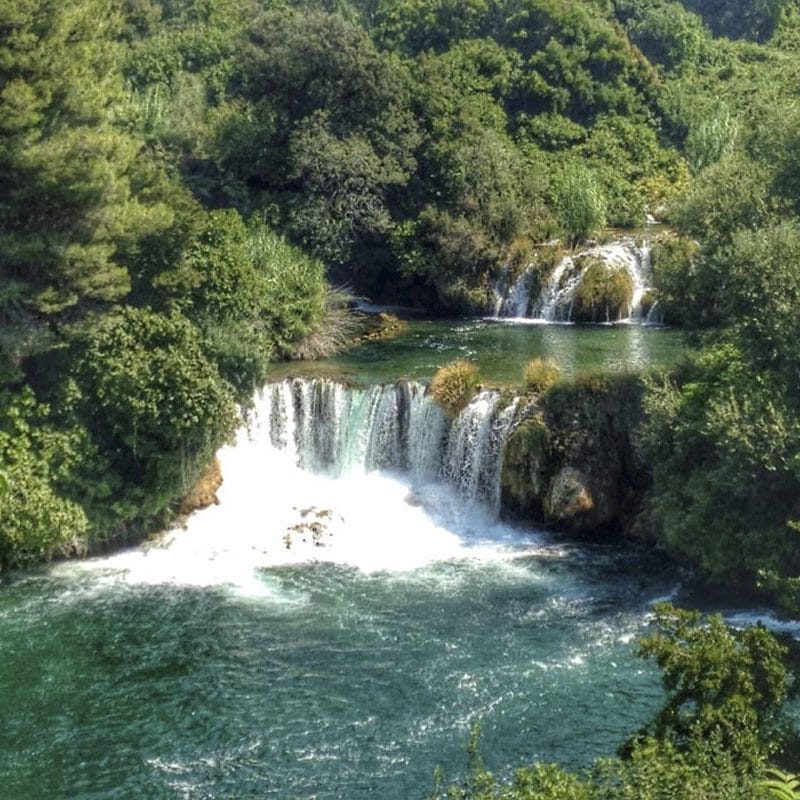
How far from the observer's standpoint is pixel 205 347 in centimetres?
2970

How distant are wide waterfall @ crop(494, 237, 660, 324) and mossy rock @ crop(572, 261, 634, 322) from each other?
0.07 m

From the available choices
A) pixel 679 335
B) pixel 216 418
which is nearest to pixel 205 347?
pixel 216 418

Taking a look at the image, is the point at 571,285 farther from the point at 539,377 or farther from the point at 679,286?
the point at 679,286

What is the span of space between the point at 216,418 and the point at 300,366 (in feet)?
26.9

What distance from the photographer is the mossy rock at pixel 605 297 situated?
137ft

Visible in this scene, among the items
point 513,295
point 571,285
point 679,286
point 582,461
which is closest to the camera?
point 679,286

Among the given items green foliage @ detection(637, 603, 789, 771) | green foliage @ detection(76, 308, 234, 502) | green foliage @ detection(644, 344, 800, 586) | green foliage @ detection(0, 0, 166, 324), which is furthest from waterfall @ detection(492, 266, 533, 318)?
green foliage @ detection(637, 603, 789, 771)

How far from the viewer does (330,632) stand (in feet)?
80.2

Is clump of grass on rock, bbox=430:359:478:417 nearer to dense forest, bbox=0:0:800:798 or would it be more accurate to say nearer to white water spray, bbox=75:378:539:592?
white water spray, bbox=75:378:539:592

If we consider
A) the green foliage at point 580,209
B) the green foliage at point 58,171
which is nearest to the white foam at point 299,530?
the green foliage at point 58,171

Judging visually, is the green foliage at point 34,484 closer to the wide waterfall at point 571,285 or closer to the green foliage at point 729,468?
the green foliage at point 729,468

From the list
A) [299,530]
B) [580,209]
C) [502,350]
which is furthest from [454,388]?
[580,209]

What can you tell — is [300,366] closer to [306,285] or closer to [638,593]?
[306,285]

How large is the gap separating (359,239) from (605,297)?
863 centimetres
